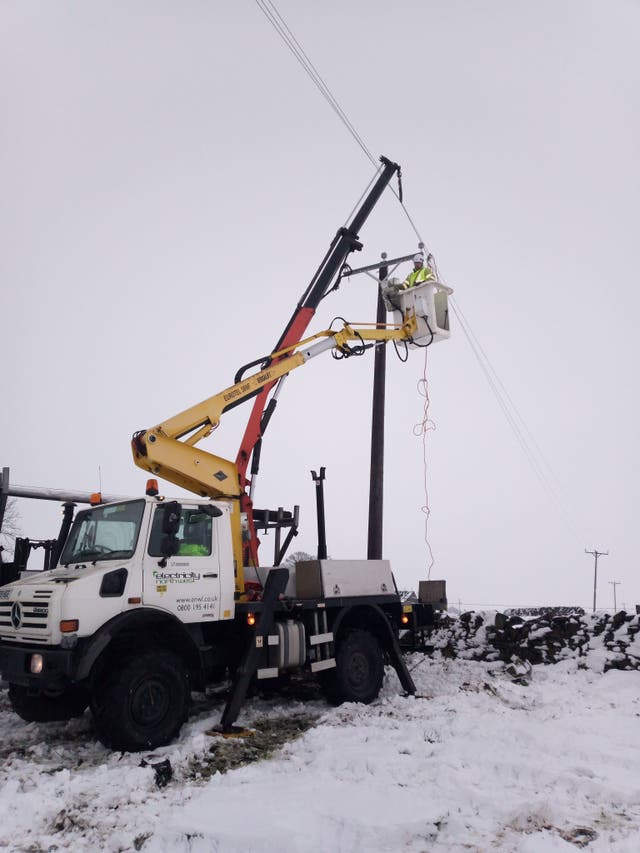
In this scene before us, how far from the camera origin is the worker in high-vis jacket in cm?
1138

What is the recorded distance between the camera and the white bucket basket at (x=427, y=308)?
11203mm

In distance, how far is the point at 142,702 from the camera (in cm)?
686

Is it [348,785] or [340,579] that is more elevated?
[340,579]

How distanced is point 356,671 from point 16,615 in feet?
15.7

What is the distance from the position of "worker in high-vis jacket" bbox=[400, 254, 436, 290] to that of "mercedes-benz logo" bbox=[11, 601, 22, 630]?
26.0ft

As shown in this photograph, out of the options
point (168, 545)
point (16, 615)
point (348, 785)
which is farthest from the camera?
point (168, 545)

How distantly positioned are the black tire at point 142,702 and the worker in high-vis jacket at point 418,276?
7387 mm

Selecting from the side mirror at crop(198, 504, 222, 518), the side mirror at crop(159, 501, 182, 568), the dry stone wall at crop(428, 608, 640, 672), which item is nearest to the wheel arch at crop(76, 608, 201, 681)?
the side mirror at crop(159, 501, 182, 568)

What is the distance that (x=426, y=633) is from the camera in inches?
448

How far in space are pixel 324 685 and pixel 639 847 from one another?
5.33 m

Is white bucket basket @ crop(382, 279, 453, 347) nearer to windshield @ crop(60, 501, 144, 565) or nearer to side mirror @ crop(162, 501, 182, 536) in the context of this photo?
side mirror @ crop(162, 501, 182, 536)

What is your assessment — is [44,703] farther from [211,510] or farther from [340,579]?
[340,579]

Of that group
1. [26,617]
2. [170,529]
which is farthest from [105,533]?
[26,617]

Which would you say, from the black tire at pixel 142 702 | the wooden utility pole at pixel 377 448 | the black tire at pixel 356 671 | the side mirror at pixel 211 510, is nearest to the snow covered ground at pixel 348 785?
the black tire at pixel 142 702
